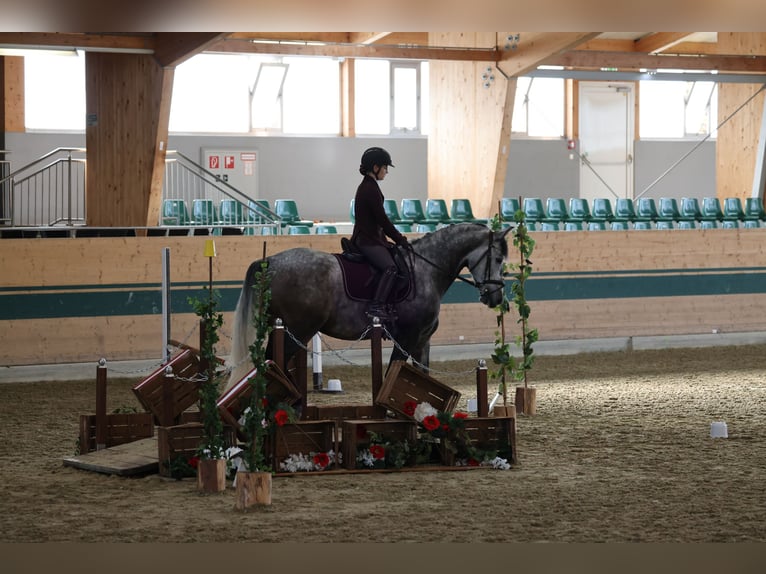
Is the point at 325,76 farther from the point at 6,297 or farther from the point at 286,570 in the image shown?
the point at 286,570

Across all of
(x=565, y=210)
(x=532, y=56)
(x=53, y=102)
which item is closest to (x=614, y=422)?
(x=532, y=56)

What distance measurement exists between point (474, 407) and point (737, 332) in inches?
247

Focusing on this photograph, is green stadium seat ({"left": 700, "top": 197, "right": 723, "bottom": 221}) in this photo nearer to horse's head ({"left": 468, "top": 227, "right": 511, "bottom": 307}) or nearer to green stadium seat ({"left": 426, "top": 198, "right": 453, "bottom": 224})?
green stadium seat ({"left": 426, "top": 198, "right": 453, "bottom": 224})

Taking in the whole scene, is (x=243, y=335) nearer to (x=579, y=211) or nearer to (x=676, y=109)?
(x=579, y=211)

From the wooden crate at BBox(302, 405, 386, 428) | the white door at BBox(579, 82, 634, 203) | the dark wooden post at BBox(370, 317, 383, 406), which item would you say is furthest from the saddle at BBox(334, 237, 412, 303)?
the white door at BBox(579, 82, 634, 203)

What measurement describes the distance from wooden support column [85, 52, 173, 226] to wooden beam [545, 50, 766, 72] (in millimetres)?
5598

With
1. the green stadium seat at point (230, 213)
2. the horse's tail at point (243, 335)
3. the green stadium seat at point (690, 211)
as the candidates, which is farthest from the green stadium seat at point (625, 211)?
the horse's tail at point (243, 335)

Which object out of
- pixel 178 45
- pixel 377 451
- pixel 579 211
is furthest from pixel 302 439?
pixel 579 211

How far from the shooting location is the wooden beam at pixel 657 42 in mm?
19969

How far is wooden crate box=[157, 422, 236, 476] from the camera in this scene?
605cm

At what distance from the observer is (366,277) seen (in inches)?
300

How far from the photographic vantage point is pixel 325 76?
19547 millimetres

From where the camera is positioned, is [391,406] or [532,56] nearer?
[391,406]

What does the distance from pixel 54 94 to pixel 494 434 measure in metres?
13.0
